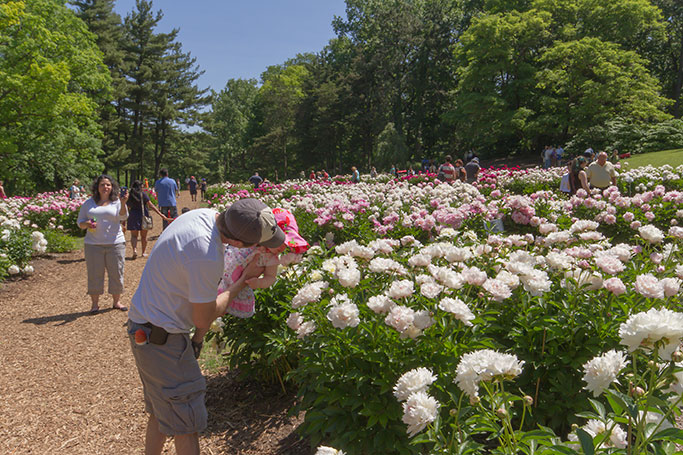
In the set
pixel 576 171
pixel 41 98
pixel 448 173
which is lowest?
pixel 448 173

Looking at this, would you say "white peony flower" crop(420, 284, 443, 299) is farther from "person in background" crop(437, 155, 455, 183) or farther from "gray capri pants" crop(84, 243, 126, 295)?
"person in background" crop(437, 155, 455, 183)

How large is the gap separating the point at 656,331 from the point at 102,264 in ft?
Result: 19.6

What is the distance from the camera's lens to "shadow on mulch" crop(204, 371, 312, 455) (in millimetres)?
2881

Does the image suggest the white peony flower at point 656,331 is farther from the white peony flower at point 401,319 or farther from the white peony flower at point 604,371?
the white peony flower at point 401,319

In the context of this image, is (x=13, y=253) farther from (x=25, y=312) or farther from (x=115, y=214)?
(x=115, y=214)

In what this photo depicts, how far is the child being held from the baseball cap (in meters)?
0.23

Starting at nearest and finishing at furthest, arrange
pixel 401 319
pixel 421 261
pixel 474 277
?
pixel 401 319, pixel 474 277, pixel 421 261

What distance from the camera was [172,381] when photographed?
6.98ft

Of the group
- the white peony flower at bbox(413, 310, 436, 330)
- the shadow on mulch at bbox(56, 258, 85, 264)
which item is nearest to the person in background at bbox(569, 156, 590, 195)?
the white peony flower at bbox(413, 310, 436, 330)

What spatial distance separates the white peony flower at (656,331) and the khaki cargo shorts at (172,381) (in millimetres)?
1918

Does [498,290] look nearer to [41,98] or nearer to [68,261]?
[68,261]

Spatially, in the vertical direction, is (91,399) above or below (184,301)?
below

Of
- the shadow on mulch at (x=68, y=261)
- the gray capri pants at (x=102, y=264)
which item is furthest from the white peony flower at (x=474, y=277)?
the shadow on mulch at (x=68, y=261)

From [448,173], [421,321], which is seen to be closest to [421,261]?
[421,321]
